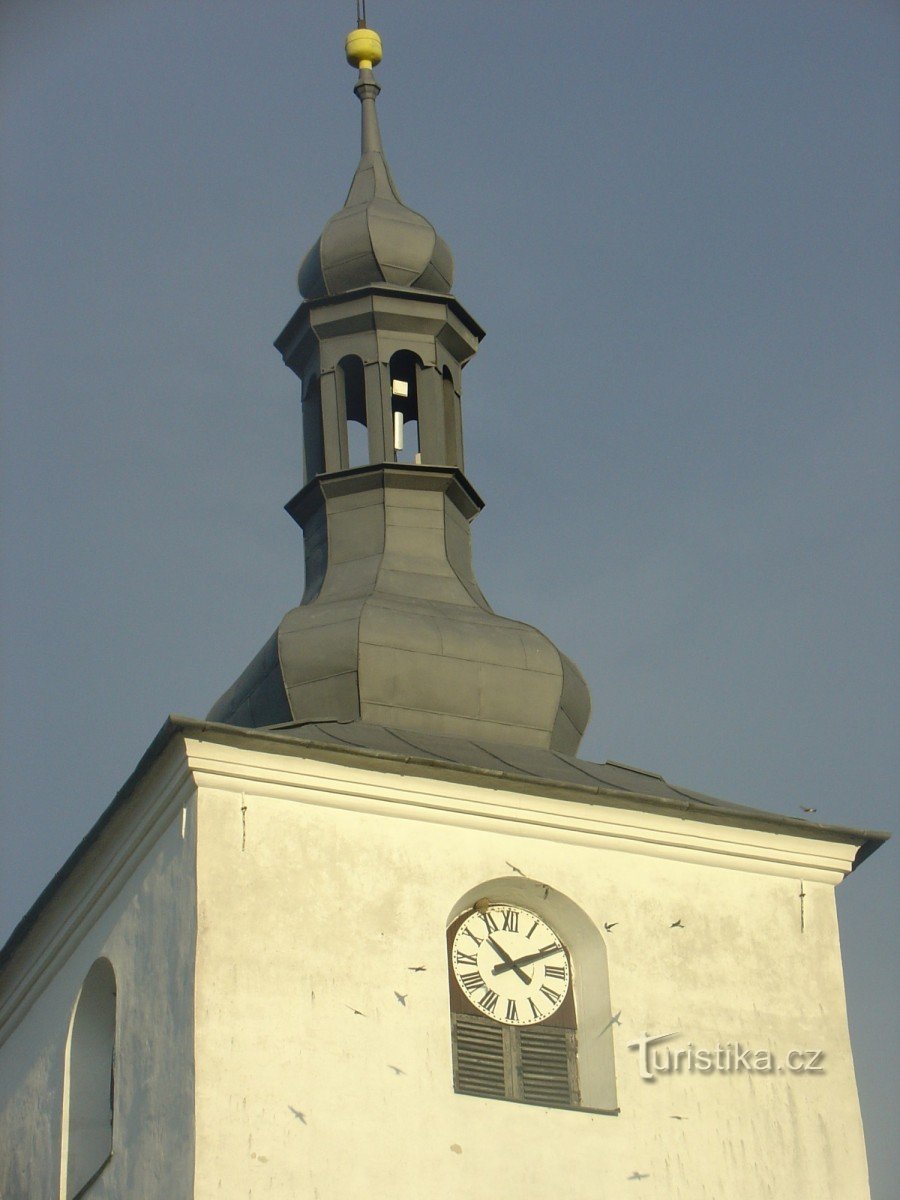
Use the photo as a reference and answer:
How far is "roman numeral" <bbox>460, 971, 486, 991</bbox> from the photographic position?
2214cm

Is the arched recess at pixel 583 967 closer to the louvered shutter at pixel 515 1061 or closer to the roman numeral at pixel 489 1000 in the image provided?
the louvered shutter at pixel 515 1061

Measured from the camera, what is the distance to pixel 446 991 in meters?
21.9

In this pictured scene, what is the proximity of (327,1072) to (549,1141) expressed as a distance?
4.84ft

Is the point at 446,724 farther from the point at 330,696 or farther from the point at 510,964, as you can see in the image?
the point at 510,964

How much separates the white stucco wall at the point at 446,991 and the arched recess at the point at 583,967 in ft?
0.21

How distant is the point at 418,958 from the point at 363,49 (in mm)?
9795

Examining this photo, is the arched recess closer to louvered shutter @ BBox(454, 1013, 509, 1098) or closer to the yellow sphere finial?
louvered shutter @ BBox(454, 1013, 509, 1098)

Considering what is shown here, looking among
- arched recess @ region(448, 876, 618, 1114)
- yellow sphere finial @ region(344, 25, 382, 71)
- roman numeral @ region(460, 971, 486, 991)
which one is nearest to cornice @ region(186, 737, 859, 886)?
arched recess @ region(448, 876, 618, 1114)

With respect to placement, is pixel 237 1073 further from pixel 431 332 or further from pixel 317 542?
pixel 431 332

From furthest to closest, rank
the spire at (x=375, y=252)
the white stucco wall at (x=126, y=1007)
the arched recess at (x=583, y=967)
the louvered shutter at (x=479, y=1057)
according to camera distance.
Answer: the spire at (x=375, y=252) < the arched recess at (x=583, y=967) < the louvered shutter at (x=479, y=1057) < the white stucco wall at (x=126, y=1007)

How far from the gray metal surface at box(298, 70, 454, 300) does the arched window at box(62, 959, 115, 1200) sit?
6112 mm

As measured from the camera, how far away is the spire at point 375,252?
26688mm

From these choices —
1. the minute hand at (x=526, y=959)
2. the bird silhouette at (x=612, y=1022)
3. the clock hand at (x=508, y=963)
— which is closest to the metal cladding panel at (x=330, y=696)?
the clock hand at (x=508, y=963)

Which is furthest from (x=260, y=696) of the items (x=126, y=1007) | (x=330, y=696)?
(x=126, y=1007)
